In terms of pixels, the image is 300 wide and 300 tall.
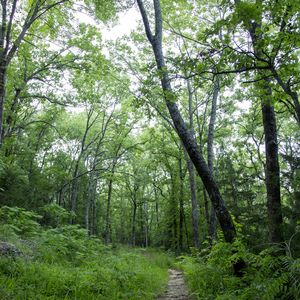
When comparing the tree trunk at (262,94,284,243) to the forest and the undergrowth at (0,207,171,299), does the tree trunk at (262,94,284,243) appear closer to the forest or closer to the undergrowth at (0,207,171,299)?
the forest

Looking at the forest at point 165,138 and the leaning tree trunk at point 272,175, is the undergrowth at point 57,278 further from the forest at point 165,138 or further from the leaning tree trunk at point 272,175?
the leaning tree trunk at point 272,175

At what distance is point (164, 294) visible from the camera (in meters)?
6.71

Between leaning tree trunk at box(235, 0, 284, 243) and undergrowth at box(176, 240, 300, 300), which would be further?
leaning tree trunk at box(235, 0, 284, 243)

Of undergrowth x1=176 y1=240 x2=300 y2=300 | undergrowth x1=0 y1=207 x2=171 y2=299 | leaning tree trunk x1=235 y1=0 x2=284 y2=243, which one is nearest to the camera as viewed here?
undergrowth x1=176 y1=240 x2=300 y2=300

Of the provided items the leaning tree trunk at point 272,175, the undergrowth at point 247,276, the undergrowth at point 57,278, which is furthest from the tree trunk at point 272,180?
the undergrowth at point 57,278

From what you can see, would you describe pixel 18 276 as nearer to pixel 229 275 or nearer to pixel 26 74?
pixel 229 275

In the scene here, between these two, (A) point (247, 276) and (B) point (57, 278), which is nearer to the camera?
(B) point (57, 278)

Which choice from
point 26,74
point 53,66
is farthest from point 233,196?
point 26,74

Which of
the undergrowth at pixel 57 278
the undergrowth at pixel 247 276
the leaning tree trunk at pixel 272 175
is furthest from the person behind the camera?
the leaning tree trunk at pixel 272 175

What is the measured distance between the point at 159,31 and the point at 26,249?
704 centimetres

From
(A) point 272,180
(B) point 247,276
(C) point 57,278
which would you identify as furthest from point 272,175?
(C) point 57,278

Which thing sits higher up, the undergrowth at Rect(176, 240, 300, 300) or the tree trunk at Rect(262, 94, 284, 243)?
the tree trunk at Rect(262, 94, 284, 243)

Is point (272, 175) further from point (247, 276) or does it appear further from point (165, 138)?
point (165, 138)

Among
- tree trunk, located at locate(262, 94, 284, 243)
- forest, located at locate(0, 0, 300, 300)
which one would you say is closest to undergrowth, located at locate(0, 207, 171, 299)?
forest, located at locate(0, 0, 300, 300)
